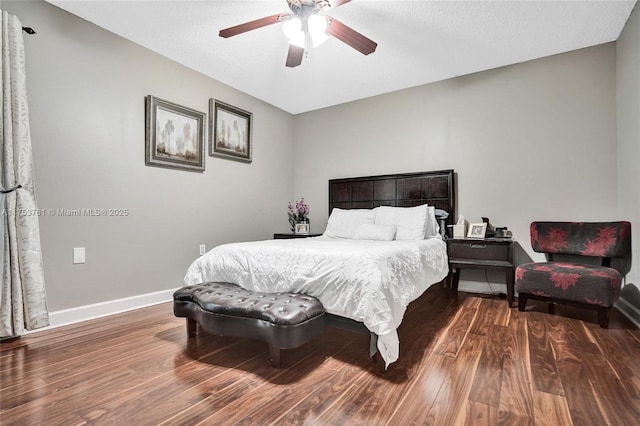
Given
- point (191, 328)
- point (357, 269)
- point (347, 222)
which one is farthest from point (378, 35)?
point (191, 328)

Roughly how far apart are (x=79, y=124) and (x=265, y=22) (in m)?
1.85

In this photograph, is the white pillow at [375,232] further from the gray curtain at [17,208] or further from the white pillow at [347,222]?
the gray curtain at [17,208]

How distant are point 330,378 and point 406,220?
220 centimetres

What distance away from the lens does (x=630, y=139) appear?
9.00 ft

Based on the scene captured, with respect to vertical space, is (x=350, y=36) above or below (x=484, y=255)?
above

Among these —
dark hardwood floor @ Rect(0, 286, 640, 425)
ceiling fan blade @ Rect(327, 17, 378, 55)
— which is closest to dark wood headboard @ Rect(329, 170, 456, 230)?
dark hardwood floor @ Rect(0, 286, 640, 425)

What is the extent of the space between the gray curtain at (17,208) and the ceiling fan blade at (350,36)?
2.30 meters

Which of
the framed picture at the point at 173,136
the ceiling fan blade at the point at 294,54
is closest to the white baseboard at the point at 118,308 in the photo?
the framed picture at the point at 173,136

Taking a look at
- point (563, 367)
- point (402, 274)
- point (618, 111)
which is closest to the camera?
point (563, 367)

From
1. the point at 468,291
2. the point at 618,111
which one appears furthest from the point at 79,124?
the point at 618,111

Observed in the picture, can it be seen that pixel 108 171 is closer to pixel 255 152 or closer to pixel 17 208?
pixel 17 208

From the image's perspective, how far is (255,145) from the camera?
4.54 metres

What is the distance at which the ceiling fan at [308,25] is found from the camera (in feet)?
7.32

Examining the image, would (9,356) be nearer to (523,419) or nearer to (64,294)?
(64,294)
